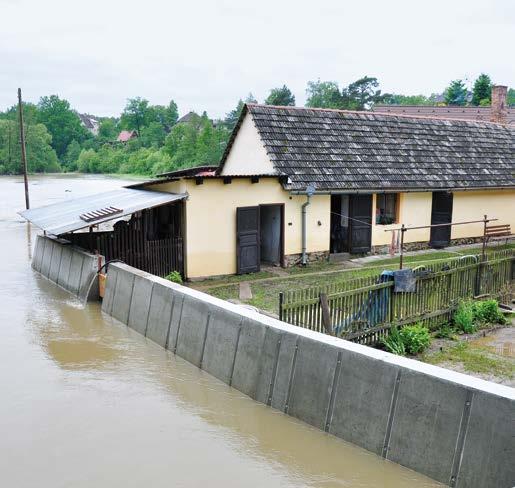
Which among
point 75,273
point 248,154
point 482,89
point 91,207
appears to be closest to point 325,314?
point 75,273

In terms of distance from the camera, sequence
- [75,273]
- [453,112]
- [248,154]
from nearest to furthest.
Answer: [75,273], [248,154], [453,112]

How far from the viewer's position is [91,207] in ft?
54.4

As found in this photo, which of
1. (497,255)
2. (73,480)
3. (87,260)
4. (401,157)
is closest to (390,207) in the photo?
(401,157)

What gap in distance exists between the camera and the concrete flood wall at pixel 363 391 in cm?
588

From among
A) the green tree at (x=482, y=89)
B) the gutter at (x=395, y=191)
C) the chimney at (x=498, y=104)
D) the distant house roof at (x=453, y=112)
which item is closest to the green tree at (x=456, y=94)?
the green tree at (x=482, y=89)

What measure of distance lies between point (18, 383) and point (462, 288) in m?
8.42

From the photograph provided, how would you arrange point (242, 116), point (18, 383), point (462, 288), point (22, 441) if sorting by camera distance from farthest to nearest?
point (242, 116) → point (462, 288) → point (18, 383) → point (22, 441)

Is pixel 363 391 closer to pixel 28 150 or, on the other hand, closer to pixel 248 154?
pixel 248 154

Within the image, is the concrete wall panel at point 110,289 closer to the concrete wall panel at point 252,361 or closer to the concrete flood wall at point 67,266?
the concrete flood wall at point 67,266

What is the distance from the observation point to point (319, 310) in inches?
364

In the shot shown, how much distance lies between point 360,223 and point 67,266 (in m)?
9.13

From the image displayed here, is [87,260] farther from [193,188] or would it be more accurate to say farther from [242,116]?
[242,116]

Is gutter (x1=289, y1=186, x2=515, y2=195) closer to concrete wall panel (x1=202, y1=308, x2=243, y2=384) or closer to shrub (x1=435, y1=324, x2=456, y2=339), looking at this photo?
shrub (x1=435, y1=324, x2=456, y2=339)

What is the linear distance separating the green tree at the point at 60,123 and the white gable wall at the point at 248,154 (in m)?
90.8
